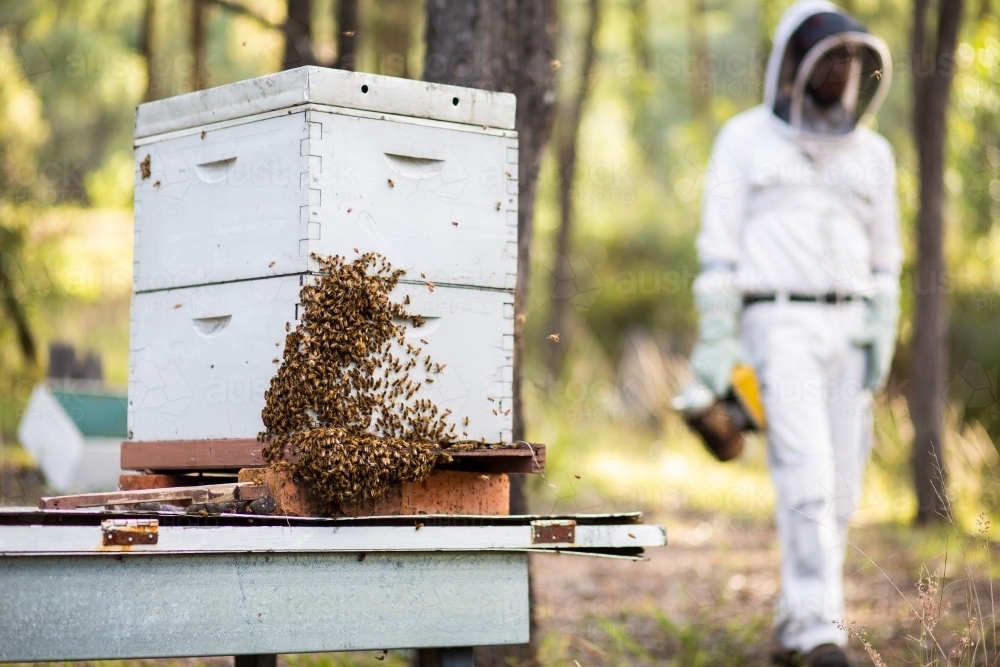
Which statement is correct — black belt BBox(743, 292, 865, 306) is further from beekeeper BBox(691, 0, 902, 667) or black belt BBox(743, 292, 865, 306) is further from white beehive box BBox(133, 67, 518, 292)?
white beehive box BBox(133, 67, 518, 292)

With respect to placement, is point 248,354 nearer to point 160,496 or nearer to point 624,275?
point 160,496

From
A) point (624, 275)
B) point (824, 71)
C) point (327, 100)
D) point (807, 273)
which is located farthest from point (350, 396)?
point (624, 275)

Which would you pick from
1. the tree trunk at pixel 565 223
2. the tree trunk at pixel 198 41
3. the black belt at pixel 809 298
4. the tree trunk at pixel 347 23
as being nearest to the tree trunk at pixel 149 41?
the tree trunk at pixel 198 41

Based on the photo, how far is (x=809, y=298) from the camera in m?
4.23

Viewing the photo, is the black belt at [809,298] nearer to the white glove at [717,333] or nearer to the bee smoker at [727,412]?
the white glove at [717,333]

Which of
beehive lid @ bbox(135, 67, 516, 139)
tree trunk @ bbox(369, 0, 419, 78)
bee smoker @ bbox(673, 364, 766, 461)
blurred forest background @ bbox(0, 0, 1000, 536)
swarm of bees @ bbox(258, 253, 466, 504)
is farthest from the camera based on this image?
tree trunk @ bbox(369, 0, 419, 78)

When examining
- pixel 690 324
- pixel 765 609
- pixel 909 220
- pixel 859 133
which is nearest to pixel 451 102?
pixel 859 133

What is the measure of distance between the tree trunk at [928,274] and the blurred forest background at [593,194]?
0.17 m

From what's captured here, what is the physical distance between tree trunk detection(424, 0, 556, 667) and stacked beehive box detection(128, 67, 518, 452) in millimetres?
941

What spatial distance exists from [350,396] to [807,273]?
7.52ft

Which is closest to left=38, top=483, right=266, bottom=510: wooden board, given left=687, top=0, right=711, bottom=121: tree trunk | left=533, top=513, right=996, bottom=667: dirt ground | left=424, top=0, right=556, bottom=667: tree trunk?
left=424, top=0, right=556, bottom=667: tree trunk

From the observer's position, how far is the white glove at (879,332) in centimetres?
435

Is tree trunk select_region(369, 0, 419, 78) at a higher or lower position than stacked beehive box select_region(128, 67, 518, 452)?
higher

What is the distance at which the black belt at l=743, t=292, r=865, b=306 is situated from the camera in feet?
13.9
